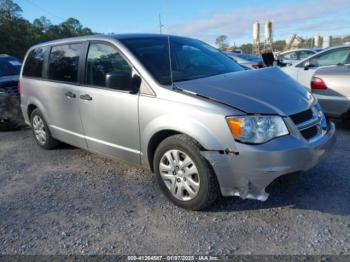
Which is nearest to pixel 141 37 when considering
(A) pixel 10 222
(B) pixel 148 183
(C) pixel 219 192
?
(B) pixel 148 183

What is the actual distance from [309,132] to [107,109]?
7.06 feet

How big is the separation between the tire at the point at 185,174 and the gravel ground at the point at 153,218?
15 cm

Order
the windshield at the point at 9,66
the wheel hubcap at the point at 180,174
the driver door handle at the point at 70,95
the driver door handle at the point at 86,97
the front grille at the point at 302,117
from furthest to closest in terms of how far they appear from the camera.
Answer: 1. the windshield at the point at 9,66
2. the driver door handle at the point at 70,95
3. the driver door handle at the point at 86,97
4. the wheel hubcap at the point at 180,174
5. the front grille at the point at 302,117

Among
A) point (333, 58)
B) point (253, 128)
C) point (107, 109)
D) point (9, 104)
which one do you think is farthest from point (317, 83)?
point (9, 104)

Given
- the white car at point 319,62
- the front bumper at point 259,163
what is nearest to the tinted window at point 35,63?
the front bumper at point 259,163

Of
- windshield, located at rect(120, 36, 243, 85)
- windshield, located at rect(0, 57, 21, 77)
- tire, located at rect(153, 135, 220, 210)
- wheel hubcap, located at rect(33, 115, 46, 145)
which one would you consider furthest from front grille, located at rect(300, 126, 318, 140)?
windshield, located at rect(0, 57, 21, 77)

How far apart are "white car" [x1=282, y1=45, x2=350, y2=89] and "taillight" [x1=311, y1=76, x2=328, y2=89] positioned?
0.35 meters

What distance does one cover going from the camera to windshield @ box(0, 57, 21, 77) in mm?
8164

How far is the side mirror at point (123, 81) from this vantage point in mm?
3609

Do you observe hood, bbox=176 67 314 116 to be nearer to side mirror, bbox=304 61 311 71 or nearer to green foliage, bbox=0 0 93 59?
side mirror, bbox=304 61 311 71

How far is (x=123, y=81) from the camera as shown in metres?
3.64

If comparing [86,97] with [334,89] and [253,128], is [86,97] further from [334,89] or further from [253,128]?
[334,89]

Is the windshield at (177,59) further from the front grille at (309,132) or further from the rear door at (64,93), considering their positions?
the front grille at (309,132)

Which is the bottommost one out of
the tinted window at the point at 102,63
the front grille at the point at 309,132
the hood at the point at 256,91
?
the front grille at the point at 309,132
